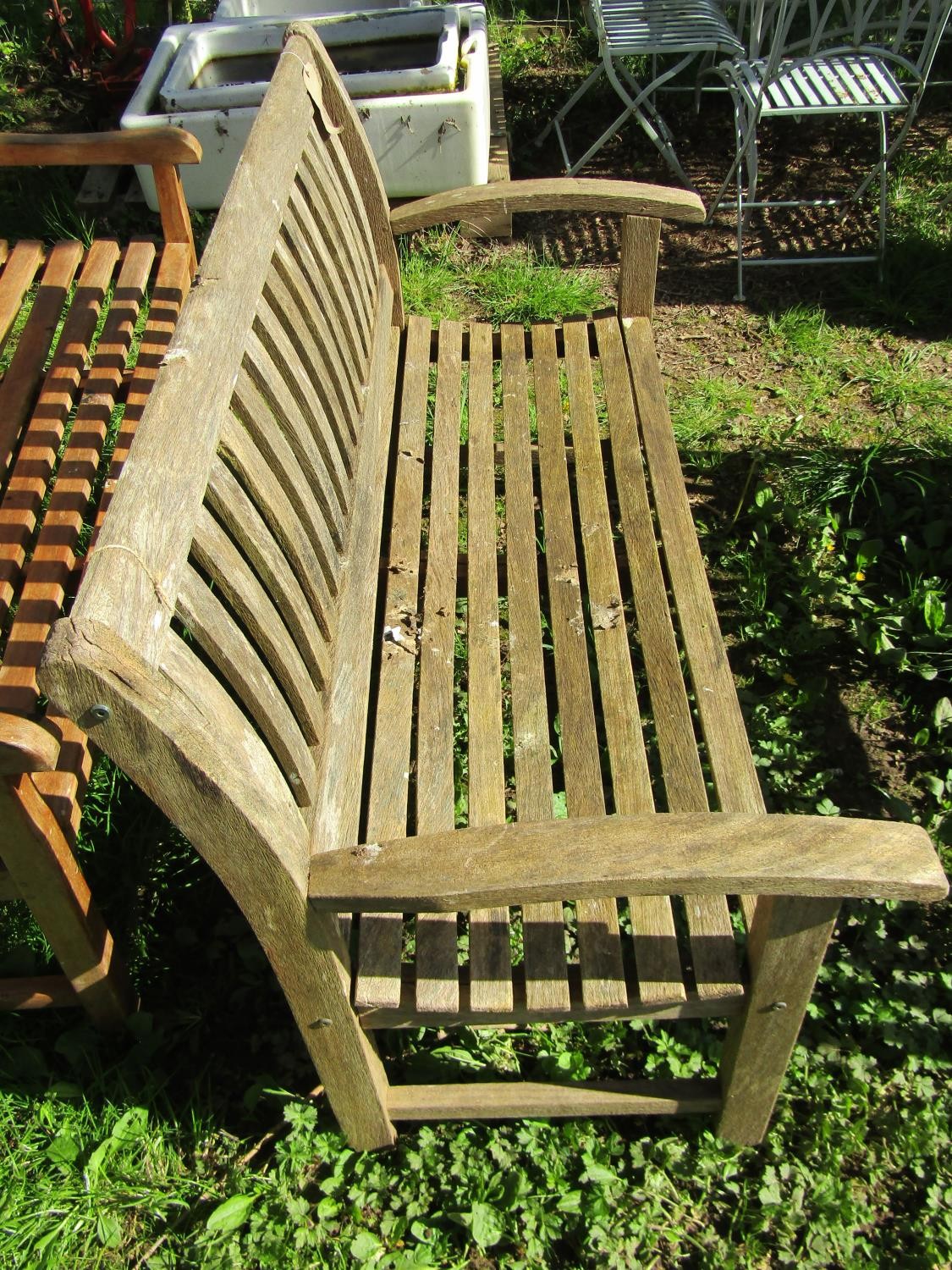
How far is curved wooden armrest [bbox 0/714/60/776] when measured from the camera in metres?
1.47

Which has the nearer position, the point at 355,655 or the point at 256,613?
the point at 256,613

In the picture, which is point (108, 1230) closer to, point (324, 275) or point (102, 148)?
point (324, 275)

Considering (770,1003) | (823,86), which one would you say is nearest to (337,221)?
(770,1003)

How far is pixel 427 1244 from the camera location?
1945 mm

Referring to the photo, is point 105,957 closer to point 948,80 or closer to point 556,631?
point 556,631

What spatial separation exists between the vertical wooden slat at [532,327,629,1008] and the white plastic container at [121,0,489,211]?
175 cm

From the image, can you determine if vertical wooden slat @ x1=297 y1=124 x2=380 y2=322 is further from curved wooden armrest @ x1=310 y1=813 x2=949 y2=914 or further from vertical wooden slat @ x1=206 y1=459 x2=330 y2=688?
curved wooden armrest @ x1=310 y1=813 x2=949 y2=914

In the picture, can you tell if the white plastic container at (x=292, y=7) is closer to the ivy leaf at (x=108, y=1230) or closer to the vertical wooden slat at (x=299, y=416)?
the vertical wooden slat at (x=299, y=416)

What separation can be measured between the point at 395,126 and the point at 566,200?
186cm

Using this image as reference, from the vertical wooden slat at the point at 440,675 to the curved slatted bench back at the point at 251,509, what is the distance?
184 mm

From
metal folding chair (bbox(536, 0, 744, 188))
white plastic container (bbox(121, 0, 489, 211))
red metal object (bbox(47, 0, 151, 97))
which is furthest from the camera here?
red metal object (bbox(47, 0, 151, 97))

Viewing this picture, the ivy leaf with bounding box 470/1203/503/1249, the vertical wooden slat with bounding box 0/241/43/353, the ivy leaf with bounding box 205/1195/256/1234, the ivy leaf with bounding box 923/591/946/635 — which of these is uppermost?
the vertical wooden slat with bounding box 0/241/43/353

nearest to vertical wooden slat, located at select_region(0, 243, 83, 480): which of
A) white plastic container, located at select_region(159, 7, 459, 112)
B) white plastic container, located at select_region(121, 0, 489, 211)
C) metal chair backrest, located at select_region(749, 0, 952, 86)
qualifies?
white plastic container, located at select_region(121, 0, 489, 211)

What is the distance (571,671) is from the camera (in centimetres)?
201
